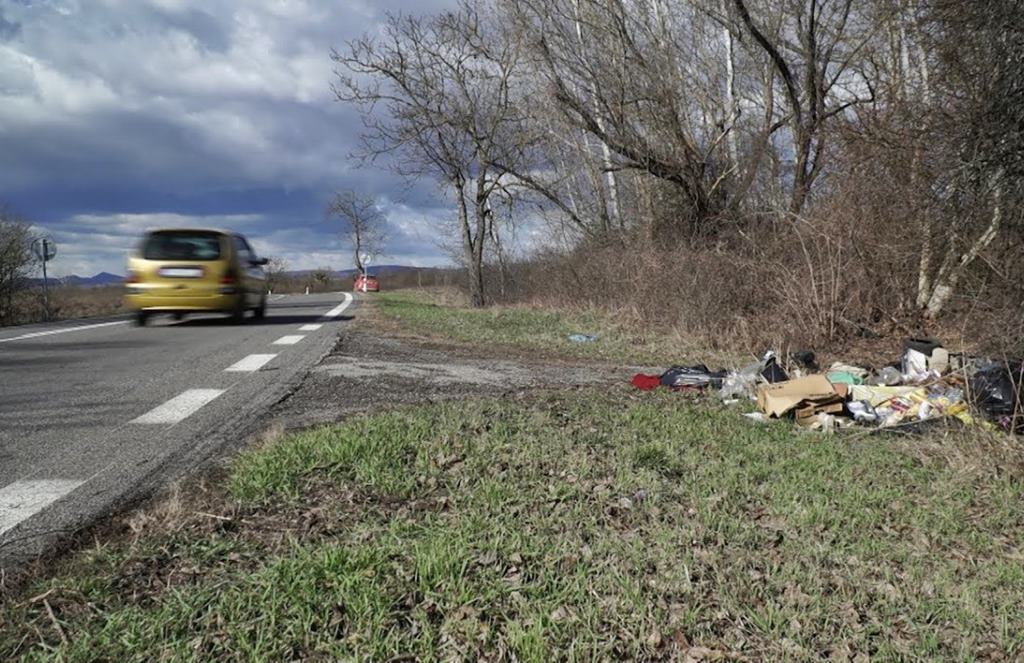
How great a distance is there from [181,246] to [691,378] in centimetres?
885

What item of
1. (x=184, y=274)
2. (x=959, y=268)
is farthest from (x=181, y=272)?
(x=959, y=268)

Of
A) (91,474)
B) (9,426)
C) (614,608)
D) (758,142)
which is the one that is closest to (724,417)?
(614,608)

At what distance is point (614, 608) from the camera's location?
2211mm

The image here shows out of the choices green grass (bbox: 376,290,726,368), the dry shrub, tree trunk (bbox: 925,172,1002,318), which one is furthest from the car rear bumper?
tree trunk (bbox: 925,172,1002,318)

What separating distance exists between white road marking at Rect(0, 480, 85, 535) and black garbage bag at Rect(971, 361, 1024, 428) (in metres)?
5.88

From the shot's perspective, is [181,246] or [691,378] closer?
[691,378]

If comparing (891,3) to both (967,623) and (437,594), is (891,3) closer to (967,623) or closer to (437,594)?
(967,623)

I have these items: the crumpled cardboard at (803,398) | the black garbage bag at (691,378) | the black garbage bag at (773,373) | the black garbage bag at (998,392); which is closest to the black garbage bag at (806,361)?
the black garbage bag at (773,373)

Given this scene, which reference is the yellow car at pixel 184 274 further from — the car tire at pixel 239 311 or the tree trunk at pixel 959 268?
the tree trunk at pixel 959 268

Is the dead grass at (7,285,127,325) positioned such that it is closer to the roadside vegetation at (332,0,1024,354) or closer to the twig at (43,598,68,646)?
the roadside vegetation at (332,0,1024,354)

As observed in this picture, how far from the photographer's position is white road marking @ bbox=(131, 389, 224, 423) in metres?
4.37

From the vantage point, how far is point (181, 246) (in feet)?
35.1

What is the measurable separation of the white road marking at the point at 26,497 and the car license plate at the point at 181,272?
838 centimetres

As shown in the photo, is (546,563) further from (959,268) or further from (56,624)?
(959,268)
